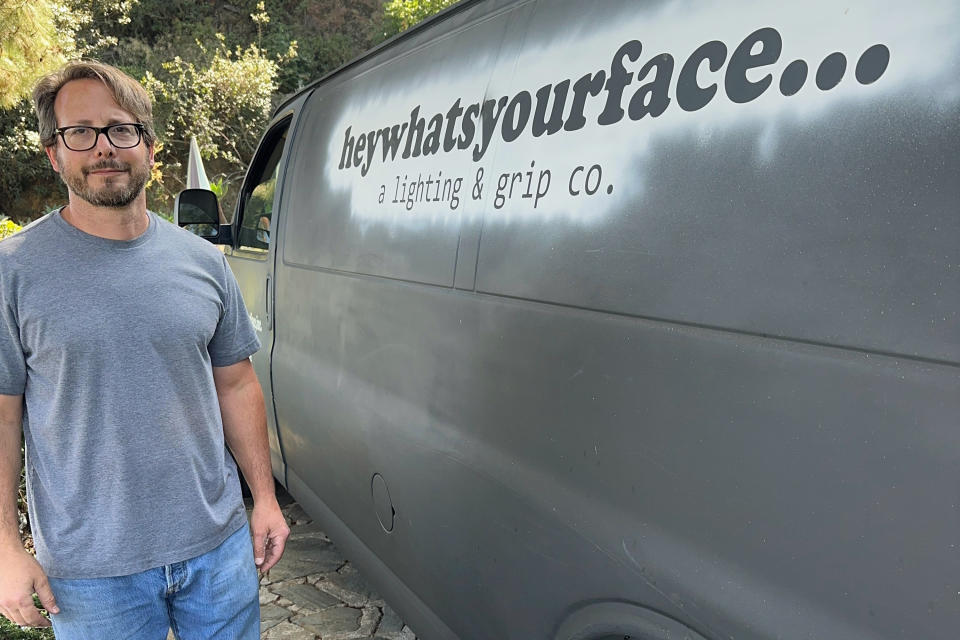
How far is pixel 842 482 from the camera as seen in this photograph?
1.14 m

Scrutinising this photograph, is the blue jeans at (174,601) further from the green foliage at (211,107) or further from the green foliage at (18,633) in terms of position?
the green foliage at (211,107)

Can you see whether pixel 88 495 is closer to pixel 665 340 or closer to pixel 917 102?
pixel 665 340

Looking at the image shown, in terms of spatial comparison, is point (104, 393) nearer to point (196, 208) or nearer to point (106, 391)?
point (106, 391)

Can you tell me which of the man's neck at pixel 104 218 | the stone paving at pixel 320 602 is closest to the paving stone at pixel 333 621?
the stone paving at pixel 320 602

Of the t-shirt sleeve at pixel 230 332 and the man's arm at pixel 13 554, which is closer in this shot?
the man's arm at pixel 13 554

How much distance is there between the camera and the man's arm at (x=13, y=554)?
5.28 feet

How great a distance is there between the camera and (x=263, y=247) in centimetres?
401

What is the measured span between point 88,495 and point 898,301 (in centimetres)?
161

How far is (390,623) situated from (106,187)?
7.30 ft

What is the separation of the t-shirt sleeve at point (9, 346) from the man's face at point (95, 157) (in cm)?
26

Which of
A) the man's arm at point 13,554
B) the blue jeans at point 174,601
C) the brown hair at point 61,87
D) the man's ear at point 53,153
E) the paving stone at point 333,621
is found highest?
the brown hair at point 61,87

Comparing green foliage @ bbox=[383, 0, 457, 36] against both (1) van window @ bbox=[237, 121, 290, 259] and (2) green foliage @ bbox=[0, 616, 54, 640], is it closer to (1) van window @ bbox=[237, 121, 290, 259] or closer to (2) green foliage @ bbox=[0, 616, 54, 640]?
(1) van window @ bbox=[237, 121, 290, 259]

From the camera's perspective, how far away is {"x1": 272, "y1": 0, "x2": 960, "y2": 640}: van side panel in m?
1.07

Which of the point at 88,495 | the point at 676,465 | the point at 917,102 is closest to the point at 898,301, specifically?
the point at 917,102
